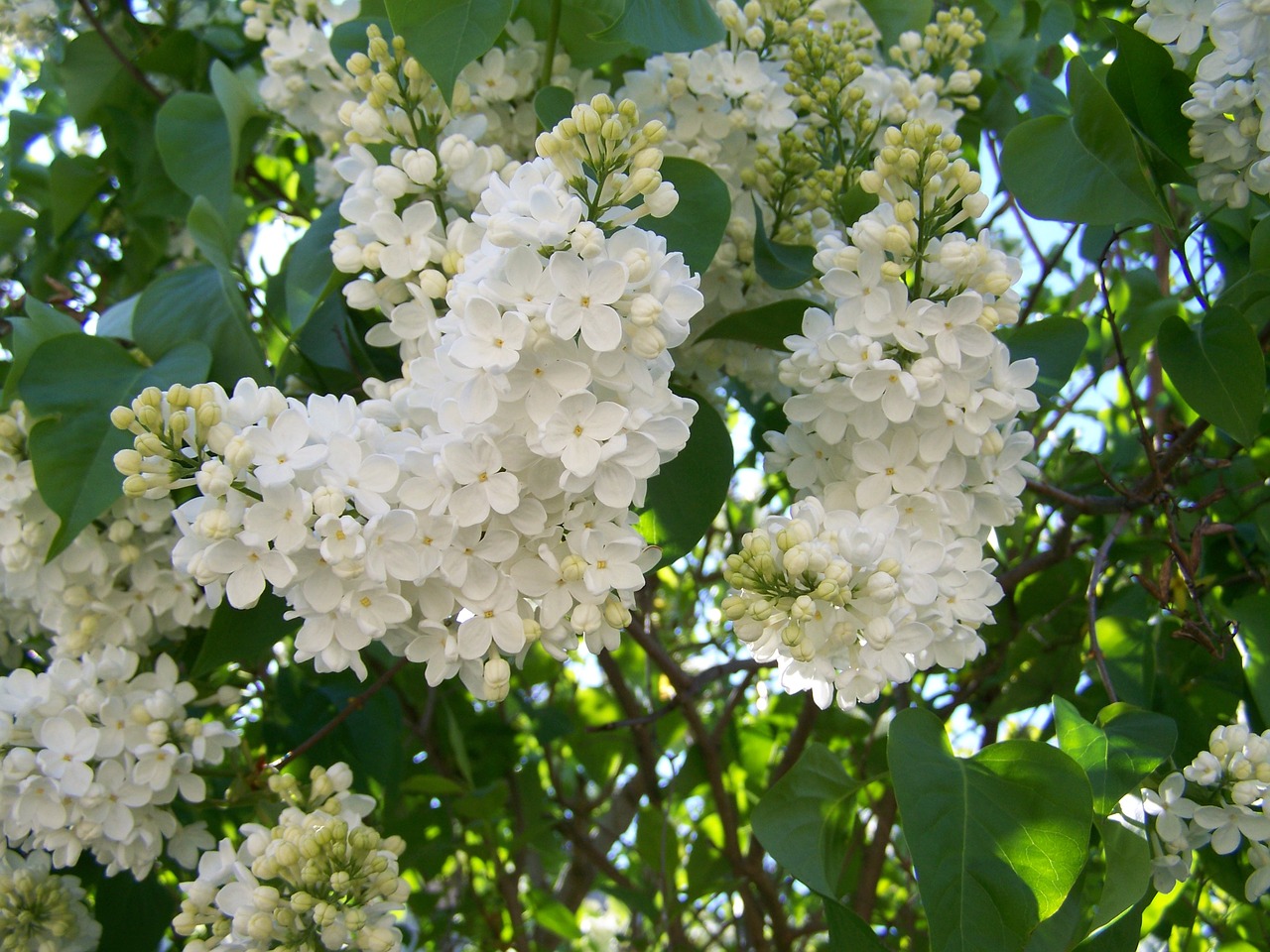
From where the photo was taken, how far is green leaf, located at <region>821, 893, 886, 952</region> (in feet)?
3.80

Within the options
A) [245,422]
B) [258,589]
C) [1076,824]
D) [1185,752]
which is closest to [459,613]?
[258,589]

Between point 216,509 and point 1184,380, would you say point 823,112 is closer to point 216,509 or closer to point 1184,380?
point 1184,380

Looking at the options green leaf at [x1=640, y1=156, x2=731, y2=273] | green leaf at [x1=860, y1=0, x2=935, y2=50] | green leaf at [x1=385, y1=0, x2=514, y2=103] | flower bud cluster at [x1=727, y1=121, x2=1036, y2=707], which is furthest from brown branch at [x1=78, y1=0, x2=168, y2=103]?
flower bud cluster at [x1=727, y1=121, x2=1036, y2=707]

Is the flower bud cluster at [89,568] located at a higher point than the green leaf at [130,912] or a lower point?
higher

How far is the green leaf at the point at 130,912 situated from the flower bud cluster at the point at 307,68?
48.4 inches

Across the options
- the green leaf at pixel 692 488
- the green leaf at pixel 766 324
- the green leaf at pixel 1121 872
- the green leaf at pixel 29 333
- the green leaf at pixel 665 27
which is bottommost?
the green leaf at pixel 1121 872

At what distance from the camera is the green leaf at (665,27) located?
1.34 metres

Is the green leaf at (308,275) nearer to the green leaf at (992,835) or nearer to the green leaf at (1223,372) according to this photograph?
the green leaf at (992,835)

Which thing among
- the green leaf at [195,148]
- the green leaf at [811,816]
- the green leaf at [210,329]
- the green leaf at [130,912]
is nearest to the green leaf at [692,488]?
the green leaf at [811,816]

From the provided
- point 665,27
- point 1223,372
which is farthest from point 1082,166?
point 665,27

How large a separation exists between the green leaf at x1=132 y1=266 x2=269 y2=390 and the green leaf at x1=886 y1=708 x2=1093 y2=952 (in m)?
1.03

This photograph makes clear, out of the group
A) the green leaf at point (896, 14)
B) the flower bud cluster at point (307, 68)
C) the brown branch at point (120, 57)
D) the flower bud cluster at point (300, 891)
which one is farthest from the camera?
the brown branch at point (120, 57)

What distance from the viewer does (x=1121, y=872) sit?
3.90ft

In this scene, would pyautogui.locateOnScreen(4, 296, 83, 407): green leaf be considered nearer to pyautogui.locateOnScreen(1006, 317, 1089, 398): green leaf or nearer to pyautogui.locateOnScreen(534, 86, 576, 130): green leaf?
pyautogui.locateOnScreen(534, 86, 576, 130): green leaf
